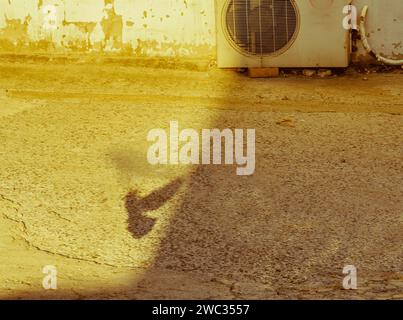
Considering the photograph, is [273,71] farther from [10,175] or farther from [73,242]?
[73,242]

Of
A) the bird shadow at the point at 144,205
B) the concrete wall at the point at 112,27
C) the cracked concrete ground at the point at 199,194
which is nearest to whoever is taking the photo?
the cracked concrete ground at the point at 199,194

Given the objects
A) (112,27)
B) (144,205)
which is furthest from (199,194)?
(112,27)

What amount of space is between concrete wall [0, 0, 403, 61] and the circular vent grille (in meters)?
0.29

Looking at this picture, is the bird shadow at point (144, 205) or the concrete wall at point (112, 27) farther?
the concrete wall at point (112, 27)

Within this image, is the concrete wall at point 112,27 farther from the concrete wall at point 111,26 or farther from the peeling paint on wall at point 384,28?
the peeling paint on wall at point 384,28

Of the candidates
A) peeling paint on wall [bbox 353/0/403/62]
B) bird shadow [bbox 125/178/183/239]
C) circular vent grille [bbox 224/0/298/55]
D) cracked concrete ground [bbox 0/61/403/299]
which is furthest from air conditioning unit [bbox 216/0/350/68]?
bird shadow [bbox 125/178/183/239]

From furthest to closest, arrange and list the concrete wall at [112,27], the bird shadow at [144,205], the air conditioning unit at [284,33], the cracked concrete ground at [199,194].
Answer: the concrete wall at [112,27]
the air conditioning unit at [284,33]
the bird shadow at [144,205]
the cracked concrete ground at [199,194]

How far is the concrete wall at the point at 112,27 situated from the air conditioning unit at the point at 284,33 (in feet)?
0.89

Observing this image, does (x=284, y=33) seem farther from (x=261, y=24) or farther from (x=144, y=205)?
(x=144, y=205)

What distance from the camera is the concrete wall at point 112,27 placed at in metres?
7.91

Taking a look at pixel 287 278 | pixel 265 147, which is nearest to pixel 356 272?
pixel 287 278

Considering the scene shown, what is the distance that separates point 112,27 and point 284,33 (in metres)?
1.60

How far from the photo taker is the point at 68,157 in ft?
17.9

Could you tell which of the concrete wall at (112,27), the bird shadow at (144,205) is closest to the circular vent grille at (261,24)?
the concrete wall at (112,27)
